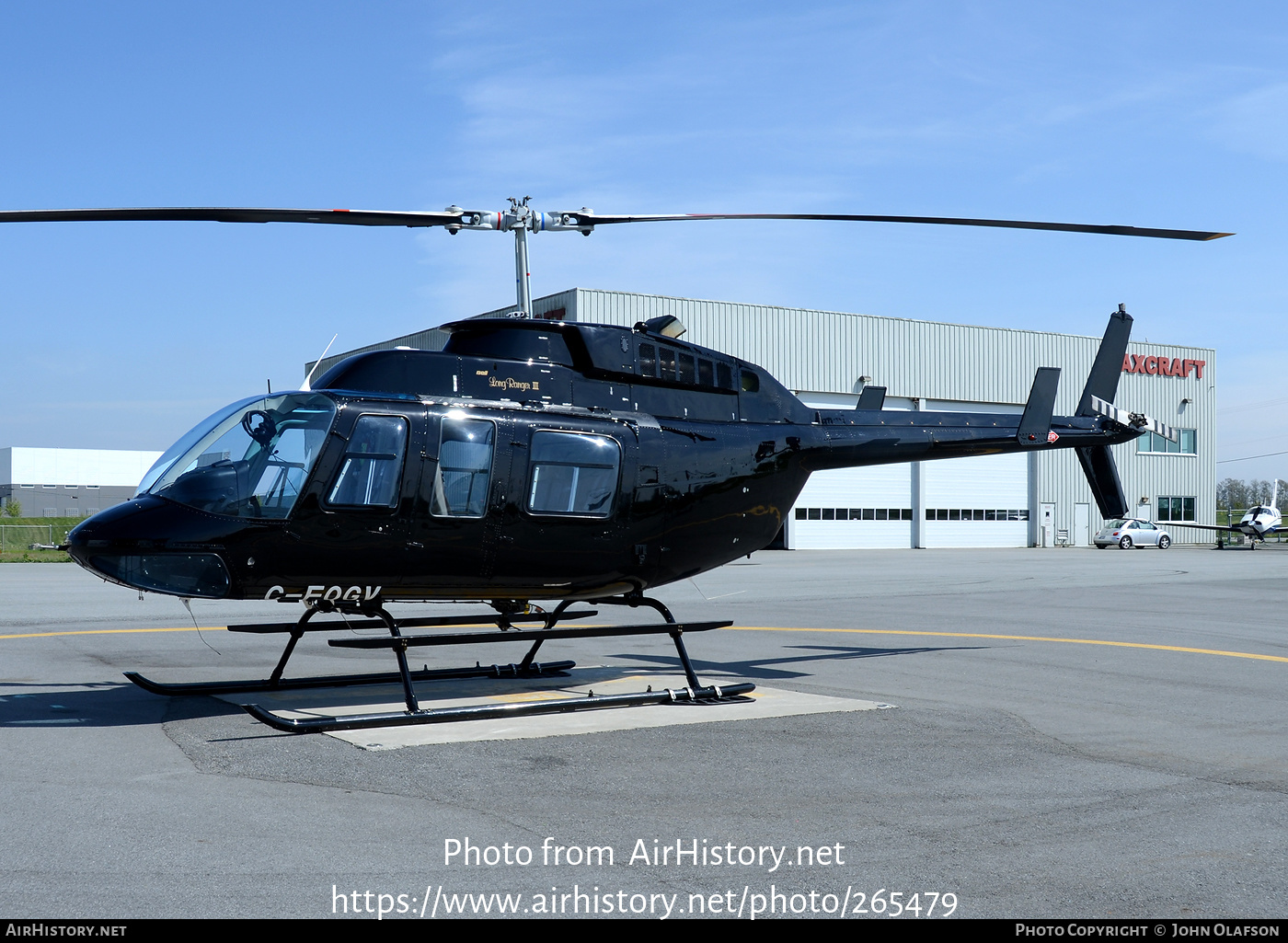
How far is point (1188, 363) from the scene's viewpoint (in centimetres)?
6253

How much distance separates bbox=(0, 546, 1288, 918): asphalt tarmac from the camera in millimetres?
4801

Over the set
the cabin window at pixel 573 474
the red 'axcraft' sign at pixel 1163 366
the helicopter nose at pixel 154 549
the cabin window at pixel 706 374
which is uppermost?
the red 'axcraft' sign at pixel 1163 366

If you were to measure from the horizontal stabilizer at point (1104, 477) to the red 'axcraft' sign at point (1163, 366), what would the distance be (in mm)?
49261

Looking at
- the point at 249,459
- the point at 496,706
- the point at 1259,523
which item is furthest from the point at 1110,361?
the point at 1259,523

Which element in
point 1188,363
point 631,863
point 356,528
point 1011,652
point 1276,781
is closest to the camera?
point 631,863

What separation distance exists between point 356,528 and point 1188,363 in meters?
63.6

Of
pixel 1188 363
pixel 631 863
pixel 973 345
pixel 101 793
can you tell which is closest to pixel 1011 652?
pixel 631 863

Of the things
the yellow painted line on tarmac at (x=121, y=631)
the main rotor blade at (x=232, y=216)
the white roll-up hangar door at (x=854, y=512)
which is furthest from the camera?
the white roll-up hangar door at (x=854, y=512)

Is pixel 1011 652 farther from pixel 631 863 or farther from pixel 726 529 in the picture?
pixel 631 863

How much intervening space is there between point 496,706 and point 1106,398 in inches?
362

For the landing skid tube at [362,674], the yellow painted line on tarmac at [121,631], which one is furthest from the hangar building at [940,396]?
the landing skid tube at [362,674]

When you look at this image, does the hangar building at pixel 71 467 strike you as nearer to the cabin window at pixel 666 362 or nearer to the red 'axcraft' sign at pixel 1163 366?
the red 'axcraft' sign at pixel 1163 366


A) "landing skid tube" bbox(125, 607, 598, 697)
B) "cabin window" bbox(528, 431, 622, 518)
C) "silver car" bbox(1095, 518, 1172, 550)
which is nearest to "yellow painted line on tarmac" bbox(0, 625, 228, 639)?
"landing skid tube" bbox(125, 607, 598, 697)

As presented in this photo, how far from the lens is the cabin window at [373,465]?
8.75 metres
